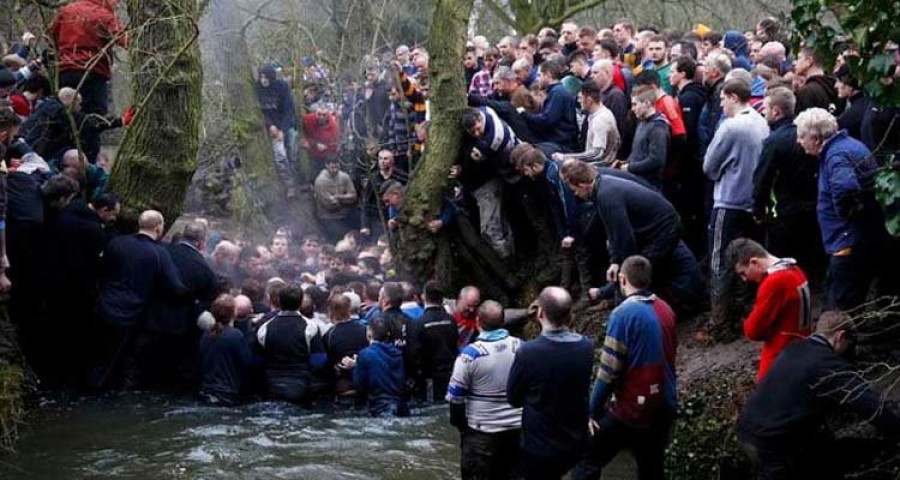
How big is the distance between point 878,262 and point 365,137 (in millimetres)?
9391

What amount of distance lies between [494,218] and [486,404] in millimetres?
5397

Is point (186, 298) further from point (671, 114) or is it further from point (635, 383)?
point (635, 383)

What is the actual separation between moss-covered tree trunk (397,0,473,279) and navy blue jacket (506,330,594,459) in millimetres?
6091

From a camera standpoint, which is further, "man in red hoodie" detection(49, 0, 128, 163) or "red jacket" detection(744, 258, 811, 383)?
"man in red hoodie" detection(49, 0, 128, 163)

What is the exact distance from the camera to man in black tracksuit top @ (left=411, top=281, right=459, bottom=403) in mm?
11078

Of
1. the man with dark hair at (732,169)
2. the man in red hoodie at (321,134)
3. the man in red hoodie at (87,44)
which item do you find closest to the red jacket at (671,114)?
the man with dark hair at (732,169)

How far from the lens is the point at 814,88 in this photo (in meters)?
9.69

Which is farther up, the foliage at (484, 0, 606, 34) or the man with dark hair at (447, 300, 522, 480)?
the foliage at (484, 0, 606, 34)

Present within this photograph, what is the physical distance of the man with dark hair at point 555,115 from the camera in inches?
486

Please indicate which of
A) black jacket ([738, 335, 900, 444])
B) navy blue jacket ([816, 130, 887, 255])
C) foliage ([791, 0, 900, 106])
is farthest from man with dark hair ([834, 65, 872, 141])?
black jacket ([738, 335, 900, 444])

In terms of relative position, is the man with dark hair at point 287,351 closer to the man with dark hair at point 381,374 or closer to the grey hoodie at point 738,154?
the man with dark hair at point 381,374

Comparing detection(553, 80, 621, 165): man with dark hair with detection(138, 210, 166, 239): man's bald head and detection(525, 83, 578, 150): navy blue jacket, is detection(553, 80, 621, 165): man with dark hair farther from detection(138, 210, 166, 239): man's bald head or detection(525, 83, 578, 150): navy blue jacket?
detection(138, 210, 166, 239): man's bald head

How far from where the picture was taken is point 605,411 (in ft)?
24.7

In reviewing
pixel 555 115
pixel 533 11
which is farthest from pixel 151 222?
pixel 533 11
